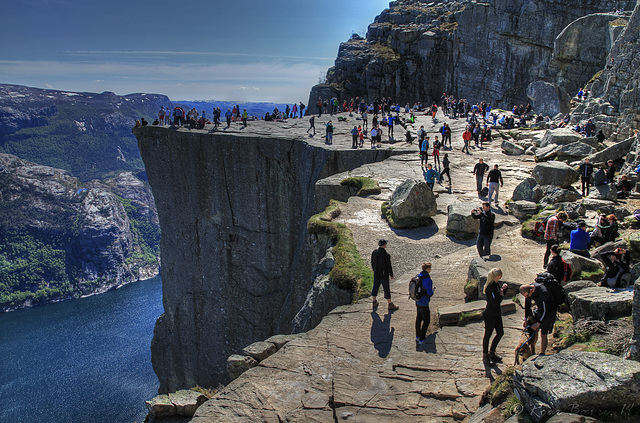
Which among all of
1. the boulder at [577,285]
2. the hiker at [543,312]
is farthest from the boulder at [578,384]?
the boulder at [577,285]

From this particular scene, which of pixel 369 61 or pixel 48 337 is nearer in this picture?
pixel 369 61

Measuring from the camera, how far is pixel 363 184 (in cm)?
2217

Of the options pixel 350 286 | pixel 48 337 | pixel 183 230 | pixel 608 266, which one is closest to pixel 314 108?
pixel 183 230

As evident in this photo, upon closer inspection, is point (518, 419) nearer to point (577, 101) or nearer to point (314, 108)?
point (577, 101)

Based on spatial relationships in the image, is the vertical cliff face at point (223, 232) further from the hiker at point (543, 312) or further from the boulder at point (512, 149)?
the hiker at point (543, 312)

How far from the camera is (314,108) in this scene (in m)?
57.7

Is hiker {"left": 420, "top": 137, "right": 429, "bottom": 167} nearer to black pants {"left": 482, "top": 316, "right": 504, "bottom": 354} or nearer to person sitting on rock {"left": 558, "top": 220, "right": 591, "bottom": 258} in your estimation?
person sitting on rock {"left": 558, "top": 220, "right": 591, "bottom": 258}

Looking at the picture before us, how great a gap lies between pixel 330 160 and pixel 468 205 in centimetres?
1300

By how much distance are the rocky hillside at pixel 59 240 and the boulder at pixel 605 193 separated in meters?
149

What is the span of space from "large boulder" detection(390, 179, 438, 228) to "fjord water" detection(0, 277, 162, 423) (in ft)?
163

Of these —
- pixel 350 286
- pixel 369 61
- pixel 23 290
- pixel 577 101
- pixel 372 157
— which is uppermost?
pixel 369 61

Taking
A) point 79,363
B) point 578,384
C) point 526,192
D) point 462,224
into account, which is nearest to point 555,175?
point 526,192

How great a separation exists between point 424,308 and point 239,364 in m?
4.13

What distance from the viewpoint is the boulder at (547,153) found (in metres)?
26.4
